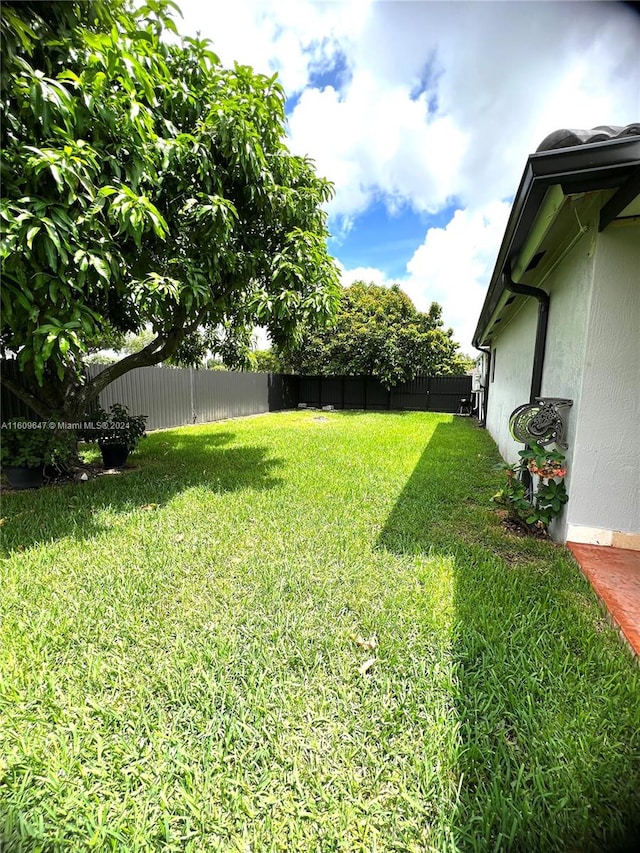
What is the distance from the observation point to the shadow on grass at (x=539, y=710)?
1.17 meters

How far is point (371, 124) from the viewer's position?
4859 mm

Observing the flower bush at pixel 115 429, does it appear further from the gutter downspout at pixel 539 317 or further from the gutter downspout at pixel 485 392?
the gutter downspout at pixel 485 392

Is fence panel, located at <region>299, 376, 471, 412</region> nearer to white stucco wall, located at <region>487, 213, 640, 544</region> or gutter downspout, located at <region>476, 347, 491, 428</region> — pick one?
gutter downspout, located at <region>476, 347, 491, 428</region>

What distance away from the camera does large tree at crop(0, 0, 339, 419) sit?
2.81 m

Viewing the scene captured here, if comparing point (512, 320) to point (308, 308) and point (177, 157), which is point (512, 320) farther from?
point (177, 157)

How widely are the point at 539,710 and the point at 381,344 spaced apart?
48.5 feet

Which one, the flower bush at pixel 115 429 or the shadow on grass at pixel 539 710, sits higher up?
the flower bush at pixel 115 429

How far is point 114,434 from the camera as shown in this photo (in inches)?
222

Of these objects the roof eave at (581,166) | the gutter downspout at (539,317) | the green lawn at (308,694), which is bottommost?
the green lawn at (308,694)

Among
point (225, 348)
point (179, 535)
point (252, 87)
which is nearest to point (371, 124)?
point (252, 87)

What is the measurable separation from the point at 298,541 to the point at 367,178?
8.71 metres

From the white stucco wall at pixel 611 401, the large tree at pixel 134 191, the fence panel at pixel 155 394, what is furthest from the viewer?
the fence panel at pixel 155 394

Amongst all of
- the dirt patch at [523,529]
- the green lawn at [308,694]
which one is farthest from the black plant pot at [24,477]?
the dirt patch at [523,529]

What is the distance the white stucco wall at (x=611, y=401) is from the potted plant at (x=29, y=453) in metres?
5.71
